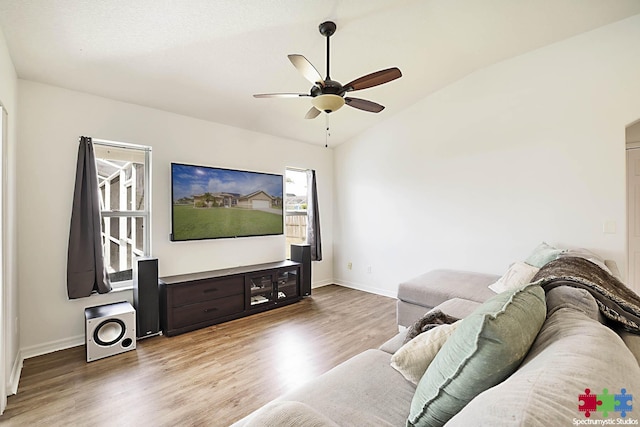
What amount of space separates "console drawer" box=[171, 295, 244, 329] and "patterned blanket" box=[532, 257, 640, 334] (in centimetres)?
314

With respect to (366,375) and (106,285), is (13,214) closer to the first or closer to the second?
→ (106,285)

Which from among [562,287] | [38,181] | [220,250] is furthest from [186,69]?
[562,287]

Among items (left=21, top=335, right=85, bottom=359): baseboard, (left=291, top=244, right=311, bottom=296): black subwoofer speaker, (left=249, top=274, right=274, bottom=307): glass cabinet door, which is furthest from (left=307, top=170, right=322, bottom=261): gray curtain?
(left=21, top=335, right=85, bottom=359): baseboard

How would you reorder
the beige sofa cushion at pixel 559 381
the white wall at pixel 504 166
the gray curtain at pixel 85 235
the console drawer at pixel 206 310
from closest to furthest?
the beige sofa cushion at pixel 559 381 < the gray curtain at pixel 85 235 < the white wall at pixel 504 166 < the console drawer at pixel 206 310

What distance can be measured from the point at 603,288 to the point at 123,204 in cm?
406

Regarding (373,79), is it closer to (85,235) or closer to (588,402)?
(588,402)

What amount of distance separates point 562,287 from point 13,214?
379cm

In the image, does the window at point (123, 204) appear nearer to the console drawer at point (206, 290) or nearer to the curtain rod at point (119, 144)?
the curtain rod at point (119, 144)

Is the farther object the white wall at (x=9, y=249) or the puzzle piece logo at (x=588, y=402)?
the white wall at (x=9, y=249)

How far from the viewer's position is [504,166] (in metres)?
3.50

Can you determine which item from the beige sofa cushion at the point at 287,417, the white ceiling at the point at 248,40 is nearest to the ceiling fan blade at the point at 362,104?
the white ceiling at the point at 248,40

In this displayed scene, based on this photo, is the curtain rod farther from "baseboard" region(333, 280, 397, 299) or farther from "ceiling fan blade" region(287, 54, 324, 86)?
"baseboard" region(333, 280, 397, 299)

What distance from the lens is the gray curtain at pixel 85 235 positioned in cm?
278

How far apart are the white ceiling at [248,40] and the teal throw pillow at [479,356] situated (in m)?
2.43
